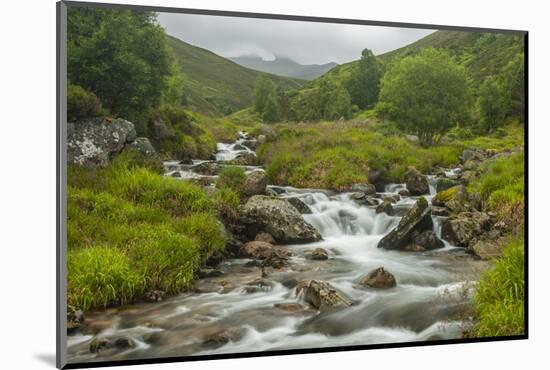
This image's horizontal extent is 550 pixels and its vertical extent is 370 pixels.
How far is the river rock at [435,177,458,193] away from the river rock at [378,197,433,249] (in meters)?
0.18

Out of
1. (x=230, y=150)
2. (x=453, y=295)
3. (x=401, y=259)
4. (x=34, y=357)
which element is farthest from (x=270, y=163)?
(x=34, y=357)

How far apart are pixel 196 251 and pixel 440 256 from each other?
2381 millimetres

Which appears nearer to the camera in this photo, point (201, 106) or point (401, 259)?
point (201, 106)

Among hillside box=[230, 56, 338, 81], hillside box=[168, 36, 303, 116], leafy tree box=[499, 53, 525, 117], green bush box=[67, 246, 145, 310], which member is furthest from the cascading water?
leafy tree box=[499, 53, 525, 117]

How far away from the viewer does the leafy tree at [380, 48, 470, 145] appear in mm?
6773

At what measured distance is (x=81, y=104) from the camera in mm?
5738

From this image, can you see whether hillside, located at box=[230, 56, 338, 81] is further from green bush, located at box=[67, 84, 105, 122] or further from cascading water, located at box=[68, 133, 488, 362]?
green bush, located at box=[67, 84, 105, 122]

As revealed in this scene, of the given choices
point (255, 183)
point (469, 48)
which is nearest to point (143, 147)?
point (255, 183)

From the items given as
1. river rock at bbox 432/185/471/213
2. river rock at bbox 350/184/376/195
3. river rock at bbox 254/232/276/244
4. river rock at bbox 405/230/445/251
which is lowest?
river rock at bbox 405/230/445/251

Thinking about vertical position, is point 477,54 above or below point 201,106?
above

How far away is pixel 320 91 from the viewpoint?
6.57 m

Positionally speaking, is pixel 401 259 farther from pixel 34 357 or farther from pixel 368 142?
pixel 34 357

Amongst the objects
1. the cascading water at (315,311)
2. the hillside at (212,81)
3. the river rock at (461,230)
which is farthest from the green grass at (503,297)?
the hillside at (212,81)

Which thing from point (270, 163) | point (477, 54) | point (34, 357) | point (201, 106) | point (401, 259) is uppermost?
point (477, 54)
